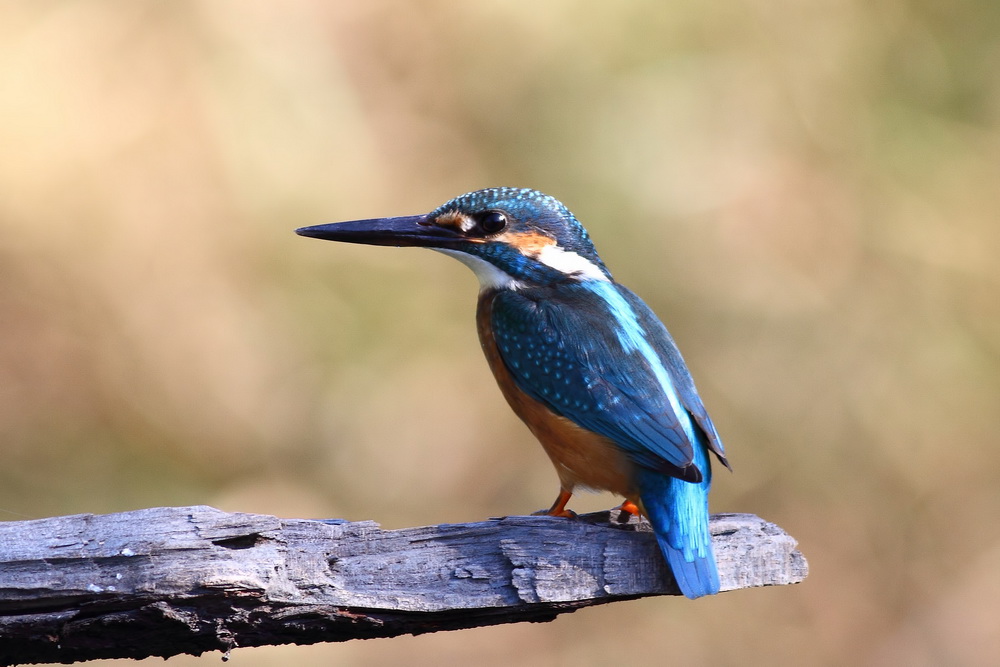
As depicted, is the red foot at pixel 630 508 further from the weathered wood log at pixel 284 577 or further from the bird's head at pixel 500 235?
the bird's head at pixel 500 235

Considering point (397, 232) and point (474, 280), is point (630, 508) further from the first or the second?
point (474, 280)

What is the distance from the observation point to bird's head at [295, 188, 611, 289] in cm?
283

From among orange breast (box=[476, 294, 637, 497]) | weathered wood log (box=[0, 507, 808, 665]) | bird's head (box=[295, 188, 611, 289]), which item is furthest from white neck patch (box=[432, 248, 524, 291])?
weathered wood log (box=[0, 507, 808, 665])

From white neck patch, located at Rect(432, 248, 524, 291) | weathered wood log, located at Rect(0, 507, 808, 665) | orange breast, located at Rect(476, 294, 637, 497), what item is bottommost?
weathered wood log, located at Rect(0, 507, 808, 665)

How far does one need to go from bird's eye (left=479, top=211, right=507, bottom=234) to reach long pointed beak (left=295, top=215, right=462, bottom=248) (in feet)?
0.25

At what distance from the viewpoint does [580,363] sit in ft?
8.39

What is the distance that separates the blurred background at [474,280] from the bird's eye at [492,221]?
5.71ft

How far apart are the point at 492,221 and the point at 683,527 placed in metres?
1.02

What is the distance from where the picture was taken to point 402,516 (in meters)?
4.48

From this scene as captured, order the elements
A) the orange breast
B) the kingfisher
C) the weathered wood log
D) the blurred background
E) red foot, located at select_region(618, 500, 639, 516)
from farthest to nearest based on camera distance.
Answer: the blurred background, red foot, located at select_region(618, 500, 639, 516), the orange breast, the kingfisher, the weathered wood log

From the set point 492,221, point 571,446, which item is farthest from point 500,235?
point 571,446

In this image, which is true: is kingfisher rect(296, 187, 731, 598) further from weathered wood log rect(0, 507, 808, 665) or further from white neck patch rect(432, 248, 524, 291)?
weathered wood log rect(0, 507, 808, 665)

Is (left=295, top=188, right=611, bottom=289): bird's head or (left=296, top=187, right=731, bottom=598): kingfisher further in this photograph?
(left=295, top=188, right=611, bottom=289): bird's head

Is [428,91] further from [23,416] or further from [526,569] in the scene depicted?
[526,569]
